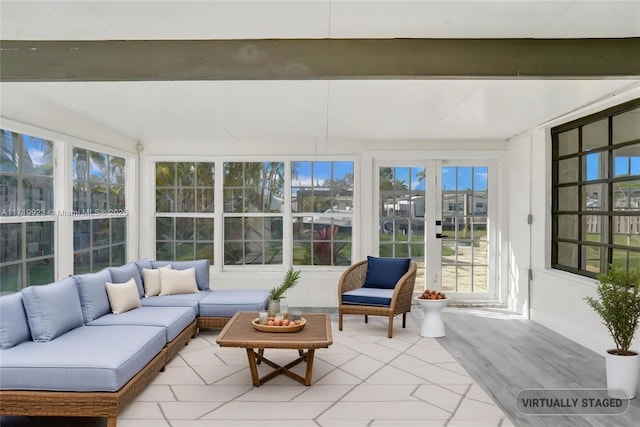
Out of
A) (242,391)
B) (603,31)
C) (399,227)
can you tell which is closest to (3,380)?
(242,391)

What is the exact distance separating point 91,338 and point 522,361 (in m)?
3.64

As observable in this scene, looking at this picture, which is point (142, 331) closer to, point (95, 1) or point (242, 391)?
point (242, 391)

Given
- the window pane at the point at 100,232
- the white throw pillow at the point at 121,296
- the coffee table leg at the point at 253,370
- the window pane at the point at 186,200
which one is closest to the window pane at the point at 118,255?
the window pane at the point at 100,232

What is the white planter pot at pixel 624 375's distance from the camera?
3426 mm

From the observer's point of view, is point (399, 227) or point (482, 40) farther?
point (399, 227)

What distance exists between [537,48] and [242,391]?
3.14 meters

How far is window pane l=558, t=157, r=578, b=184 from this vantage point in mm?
5355

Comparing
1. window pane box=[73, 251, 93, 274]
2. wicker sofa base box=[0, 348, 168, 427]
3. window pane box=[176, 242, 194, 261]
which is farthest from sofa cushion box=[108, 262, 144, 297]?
wicker sofa base box=[0, 348, 168, 427]

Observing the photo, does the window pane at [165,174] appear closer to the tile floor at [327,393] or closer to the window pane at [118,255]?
the window pane at [118,255]

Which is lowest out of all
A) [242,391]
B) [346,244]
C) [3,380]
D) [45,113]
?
[242,391]

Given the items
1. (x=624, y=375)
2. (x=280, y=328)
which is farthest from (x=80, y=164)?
(x=624, y=375)

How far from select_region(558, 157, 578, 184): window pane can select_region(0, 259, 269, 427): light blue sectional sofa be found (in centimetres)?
380

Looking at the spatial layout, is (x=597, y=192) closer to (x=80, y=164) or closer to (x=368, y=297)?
(x=368, y=297)

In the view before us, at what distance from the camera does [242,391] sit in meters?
3.57
